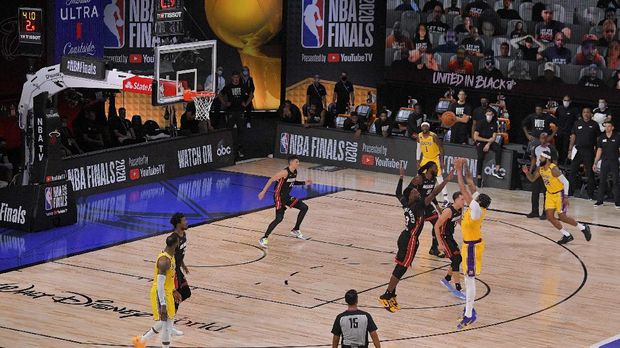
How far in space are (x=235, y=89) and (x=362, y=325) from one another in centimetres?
1961

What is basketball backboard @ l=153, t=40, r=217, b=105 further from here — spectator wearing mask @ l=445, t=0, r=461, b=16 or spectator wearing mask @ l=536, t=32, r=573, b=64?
spectator wearing mask @ l=536, t=32, r=573, b=64

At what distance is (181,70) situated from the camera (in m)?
26.3


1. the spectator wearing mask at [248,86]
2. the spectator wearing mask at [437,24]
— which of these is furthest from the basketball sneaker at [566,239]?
the spectator wearing mask at [248,86]

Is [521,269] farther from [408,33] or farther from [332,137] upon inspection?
[408,33]

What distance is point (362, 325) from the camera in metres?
14.3

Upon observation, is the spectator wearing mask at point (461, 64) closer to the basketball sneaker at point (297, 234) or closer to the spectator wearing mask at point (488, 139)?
the spectator wearing mask at point (488, 139)

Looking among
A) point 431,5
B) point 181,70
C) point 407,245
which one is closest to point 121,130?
point 181,70

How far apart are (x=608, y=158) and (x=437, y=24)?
31.5 ft

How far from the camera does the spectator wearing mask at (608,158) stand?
1068 inches

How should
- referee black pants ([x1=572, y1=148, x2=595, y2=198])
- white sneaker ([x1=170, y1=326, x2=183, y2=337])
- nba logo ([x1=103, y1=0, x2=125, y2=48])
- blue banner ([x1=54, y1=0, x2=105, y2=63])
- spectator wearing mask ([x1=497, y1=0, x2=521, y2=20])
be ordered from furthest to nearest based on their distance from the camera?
spectator wearing mask ([x1=497, y1=0, x2=521, y2=20]) < nba logo ([x1=103, y1=0, x2=125, y2=48]) < blue banner ([x1=54, y1=0, x2=105, y2=63]) < referee black pants ([x1=572, y1=148, x2=595, y2=198]) < white sneaker ([x1=170, y1=326, x2=183, y2=337])

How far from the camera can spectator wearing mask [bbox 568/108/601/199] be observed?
27.9 metres

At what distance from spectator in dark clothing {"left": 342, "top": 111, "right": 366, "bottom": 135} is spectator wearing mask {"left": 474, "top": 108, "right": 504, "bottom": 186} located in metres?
3.55

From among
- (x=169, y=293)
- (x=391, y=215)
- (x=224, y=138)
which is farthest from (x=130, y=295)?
(x=224, y=138)

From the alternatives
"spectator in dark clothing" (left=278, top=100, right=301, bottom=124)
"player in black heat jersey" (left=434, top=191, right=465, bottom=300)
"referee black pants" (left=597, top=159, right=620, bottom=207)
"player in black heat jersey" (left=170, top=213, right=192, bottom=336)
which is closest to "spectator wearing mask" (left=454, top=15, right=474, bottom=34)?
"spectator in dark clothing" (left=278, top=100, right=301, bottom=124)
